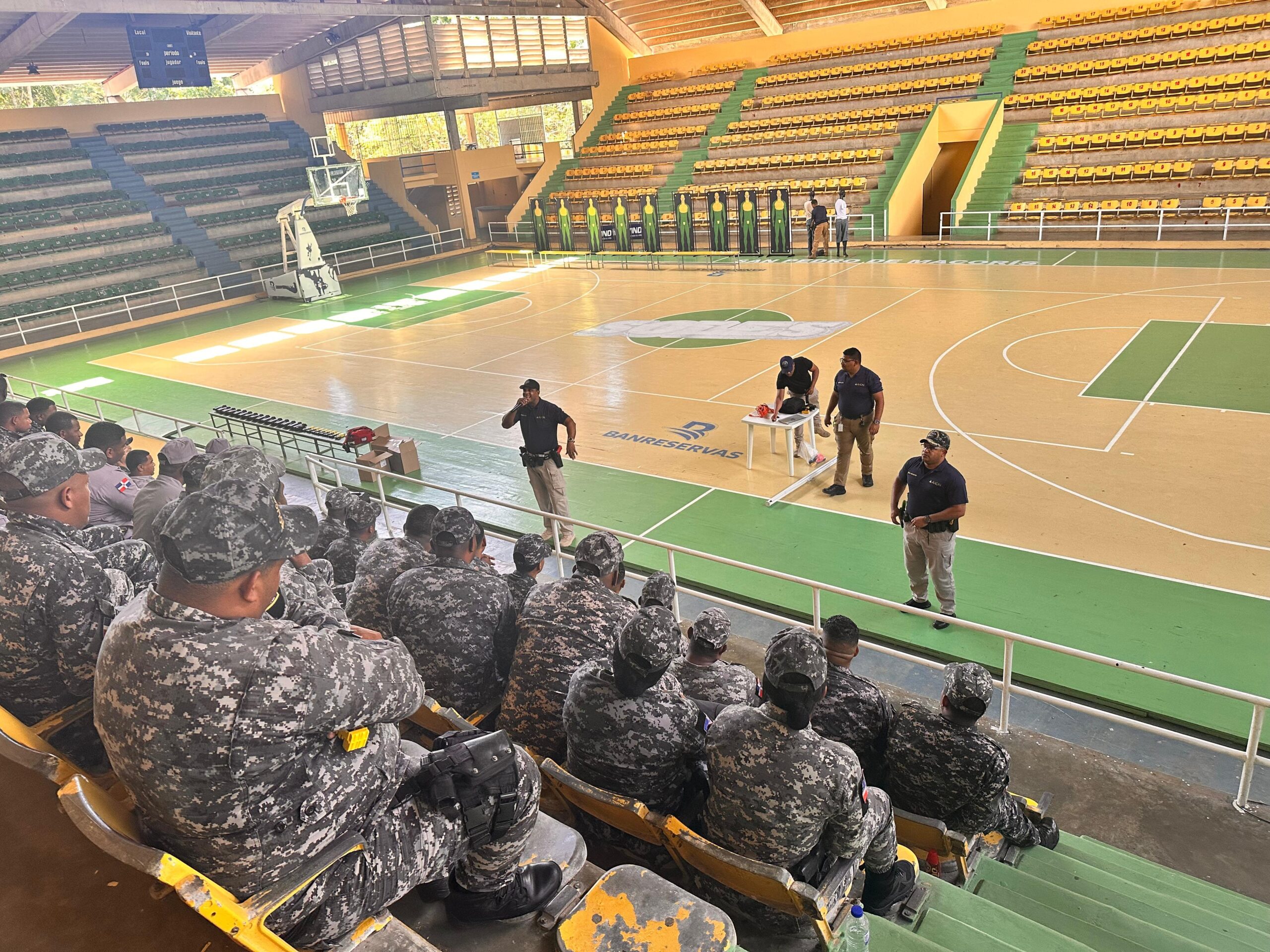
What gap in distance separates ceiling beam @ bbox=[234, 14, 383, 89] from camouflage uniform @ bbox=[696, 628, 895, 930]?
3592 cm

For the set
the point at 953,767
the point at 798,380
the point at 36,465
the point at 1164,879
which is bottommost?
the point at 1164,879

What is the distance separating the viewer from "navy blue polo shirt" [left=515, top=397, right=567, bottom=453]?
9.11 m

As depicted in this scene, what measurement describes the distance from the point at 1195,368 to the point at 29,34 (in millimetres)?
32050

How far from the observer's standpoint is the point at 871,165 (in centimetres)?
2758

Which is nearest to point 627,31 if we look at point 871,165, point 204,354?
point 871,165

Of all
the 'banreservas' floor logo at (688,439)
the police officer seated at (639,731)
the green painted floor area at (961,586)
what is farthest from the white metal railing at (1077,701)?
the 'banreservas' floor logo at (688,439)

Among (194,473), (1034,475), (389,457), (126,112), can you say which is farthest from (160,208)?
(1034,475)

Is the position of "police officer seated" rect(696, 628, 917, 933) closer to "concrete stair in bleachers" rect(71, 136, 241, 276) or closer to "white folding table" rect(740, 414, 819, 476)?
"white folding table" rect(740, 414, 819, 476)

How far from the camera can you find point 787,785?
3166mm

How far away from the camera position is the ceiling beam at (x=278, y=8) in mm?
21172

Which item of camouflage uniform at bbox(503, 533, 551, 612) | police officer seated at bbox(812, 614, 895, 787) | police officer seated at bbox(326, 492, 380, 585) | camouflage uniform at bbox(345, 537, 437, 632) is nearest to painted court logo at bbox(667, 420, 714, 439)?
police officer seated at bbox(326, 492, 380, 585)

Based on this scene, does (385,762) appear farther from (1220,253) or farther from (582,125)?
(582,125)

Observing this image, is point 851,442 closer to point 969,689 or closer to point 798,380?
point 798,380

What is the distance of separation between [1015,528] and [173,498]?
25.4 feet
